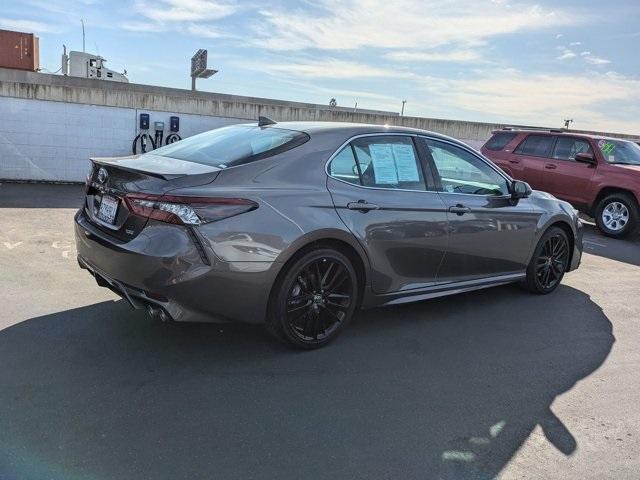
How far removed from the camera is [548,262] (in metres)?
5.77

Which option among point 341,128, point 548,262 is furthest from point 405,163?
point 548,262

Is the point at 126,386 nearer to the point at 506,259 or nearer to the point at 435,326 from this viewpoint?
the point at 435,326

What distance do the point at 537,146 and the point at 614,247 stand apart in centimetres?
264

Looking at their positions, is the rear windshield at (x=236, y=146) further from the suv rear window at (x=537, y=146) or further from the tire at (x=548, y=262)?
the suv rear window at (x=537, y=146)

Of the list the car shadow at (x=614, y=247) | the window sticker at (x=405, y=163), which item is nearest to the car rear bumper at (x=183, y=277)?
the window sticker at (x=405, y=163)

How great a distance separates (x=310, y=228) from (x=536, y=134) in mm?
8720

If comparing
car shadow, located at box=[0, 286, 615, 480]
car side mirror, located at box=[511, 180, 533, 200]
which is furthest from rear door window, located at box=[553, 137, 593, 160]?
car shadow, located at box=[0, 286, 615, 480]

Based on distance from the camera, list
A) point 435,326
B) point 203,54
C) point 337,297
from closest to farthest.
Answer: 1. point 337,297
2. point 435,326
3. point 203,54

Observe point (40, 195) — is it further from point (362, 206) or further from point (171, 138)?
point (362, 206)

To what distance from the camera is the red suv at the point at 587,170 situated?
9.83 metres

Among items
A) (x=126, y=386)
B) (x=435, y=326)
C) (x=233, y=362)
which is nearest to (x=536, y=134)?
(x=435, y=326)

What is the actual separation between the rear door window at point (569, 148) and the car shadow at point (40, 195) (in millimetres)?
8665

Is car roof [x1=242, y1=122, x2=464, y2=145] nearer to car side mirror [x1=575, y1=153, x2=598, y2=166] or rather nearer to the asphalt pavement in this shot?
the asphalt pavement

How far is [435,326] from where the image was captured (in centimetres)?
470
